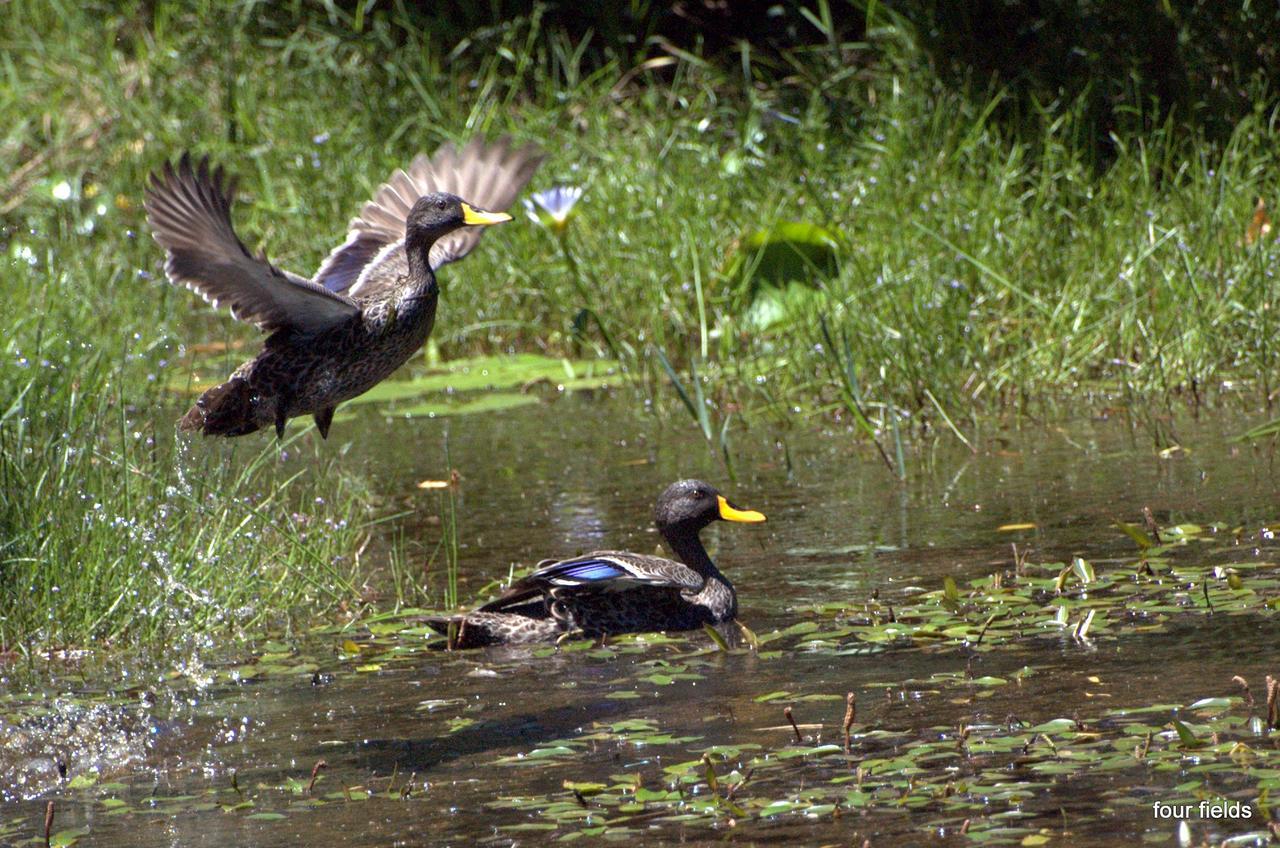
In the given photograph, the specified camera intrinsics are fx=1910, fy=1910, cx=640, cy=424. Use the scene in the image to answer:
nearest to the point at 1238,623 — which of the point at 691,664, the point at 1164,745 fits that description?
the point at 1164,745

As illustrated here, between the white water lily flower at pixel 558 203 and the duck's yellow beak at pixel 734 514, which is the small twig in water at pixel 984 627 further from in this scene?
the white water lily flower at pixel 558 203

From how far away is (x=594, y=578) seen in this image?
5.65 metres

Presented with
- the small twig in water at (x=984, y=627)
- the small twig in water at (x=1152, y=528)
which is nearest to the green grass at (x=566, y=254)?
the small twig in water at (x=1152, y=528)

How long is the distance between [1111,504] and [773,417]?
2245 mm

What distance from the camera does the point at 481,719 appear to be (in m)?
4.75

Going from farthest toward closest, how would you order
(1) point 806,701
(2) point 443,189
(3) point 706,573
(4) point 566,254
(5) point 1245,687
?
(4) point 566,254
(2) point 443,189
(3) point 706,573
(1) point 806,701
(5) point 1245,687

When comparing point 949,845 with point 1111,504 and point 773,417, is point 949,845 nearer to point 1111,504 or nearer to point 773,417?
point 1111,504

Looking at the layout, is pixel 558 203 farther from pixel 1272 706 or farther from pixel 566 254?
pixel 1272 706

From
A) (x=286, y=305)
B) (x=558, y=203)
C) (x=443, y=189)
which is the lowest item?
(x=286, y=305)

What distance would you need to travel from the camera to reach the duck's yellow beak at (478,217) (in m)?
5.57

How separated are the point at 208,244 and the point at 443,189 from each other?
1.59 metres

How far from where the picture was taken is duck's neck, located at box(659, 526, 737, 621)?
567cm

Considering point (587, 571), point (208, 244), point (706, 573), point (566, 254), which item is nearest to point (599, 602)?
point (587, 571)

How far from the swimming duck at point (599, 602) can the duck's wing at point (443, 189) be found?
4.43ft
